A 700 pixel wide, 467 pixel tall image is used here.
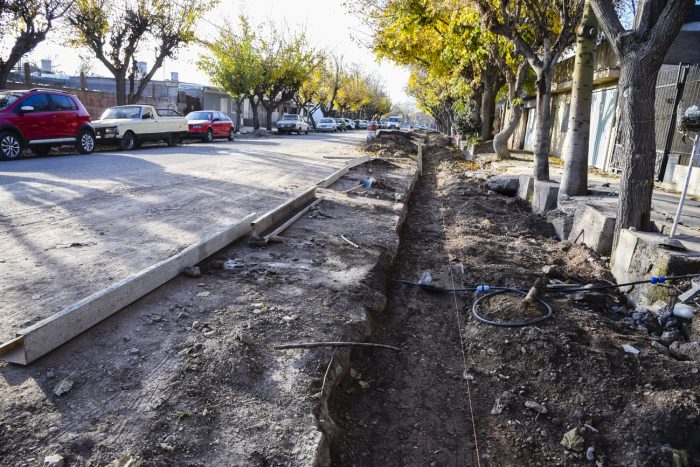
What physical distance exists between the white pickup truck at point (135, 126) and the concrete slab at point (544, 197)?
1425 centimetres

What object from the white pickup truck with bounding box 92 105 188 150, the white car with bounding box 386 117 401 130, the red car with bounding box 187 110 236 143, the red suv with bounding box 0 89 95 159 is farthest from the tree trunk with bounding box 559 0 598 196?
the white car with bounding box 386 117 401 130

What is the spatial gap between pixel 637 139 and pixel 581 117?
10.7 ft

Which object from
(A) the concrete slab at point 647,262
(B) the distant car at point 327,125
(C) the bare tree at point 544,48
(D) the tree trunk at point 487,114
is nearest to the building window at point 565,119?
(D) the tree trunk at point 487,114

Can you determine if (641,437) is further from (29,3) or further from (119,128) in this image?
(29,3)

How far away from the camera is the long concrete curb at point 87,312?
2.98m

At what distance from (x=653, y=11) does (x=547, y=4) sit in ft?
26.0

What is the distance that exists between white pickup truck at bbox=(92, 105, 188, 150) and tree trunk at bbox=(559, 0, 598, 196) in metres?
14.9

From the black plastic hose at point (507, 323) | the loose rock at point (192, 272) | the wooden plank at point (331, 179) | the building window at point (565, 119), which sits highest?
the building window at point (565, 119)

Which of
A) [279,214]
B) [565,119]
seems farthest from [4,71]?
[565,119]

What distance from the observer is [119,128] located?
17141mm

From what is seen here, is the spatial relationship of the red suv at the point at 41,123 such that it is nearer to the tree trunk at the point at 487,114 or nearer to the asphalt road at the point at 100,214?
the asphalt road at the point at 100,214

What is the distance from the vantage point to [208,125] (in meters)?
23.7

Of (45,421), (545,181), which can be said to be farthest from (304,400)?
(545,181)

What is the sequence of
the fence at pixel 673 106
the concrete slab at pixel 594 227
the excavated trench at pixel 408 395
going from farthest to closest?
the fence at pixel 673 106 → the concrete slab at pixel 594 227 → the excavated trench at pixel 408 395
